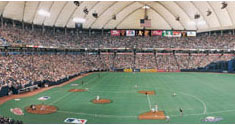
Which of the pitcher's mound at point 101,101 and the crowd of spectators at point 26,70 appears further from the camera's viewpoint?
the crowd of spectators at point 26,70

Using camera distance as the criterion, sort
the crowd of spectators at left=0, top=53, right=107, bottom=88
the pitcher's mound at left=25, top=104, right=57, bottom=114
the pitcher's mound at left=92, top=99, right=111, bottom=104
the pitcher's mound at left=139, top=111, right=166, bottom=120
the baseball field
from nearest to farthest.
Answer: the baseball field, the pitcher's mound at left=139, top=111, right=166, bottom=120, the pitcher's mound at left=25, top=104, right=57, bottom=114, the pitcher's mound at left=92, top=99, right=111, bottom=104, the crowd of spectators at left=0, top=53, right=107, bottom=88

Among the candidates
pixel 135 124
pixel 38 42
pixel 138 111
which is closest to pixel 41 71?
pixel 38 42

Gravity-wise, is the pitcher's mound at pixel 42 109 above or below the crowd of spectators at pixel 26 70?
below

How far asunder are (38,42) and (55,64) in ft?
22.6

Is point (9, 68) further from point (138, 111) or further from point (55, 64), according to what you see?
point (138, 111)

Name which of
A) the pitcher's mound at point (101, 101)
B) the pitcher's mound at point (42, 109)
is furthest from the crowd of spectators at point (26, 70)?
the pitcher's mound at point (101, 101)

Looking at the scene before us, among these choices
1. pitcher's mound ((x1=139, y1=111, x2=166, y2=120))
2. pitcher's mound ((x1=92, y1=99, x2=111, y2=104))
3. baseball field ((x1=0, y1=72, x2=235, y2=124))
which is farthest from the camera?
pitcher's mound ((x1=92, y1=99, x2=111, y2=104))

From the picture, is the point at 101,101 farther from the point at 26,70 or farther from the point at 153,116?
the point at 26,70

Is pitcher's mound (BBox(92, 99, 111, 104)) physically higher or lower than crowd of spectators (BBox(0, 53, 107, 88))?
lower

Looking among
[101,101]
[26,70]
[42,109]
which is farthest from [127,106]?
[26,70]

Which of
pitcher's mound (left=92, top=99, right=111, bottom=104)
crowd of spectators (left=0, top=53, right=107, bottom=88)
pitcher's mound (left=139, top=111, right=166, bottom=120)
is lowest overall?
pitcher's mound (left=139, top=111, right=166, bottom=120)

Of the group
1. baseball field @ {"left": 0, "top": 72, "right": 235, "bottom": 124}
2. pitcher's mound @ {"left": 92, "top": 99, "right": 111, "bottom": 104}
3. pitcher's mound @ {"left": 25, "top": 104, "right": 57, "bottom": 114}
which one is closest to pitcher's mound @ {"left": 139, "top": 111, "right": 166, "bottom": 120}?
baseball field @ {"left": 0, "top": 72, "right": 235, "bottom": 124}

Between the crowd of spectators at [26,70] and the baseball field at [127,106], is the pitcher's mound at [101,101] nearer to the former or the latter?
the baseball field at [127,106]

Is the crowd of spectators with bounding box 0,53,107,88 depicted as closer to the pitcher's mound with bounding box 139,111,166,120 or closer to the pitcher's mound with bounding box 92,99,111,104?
the pitcher's mound with bounding box 92,99,111,104
